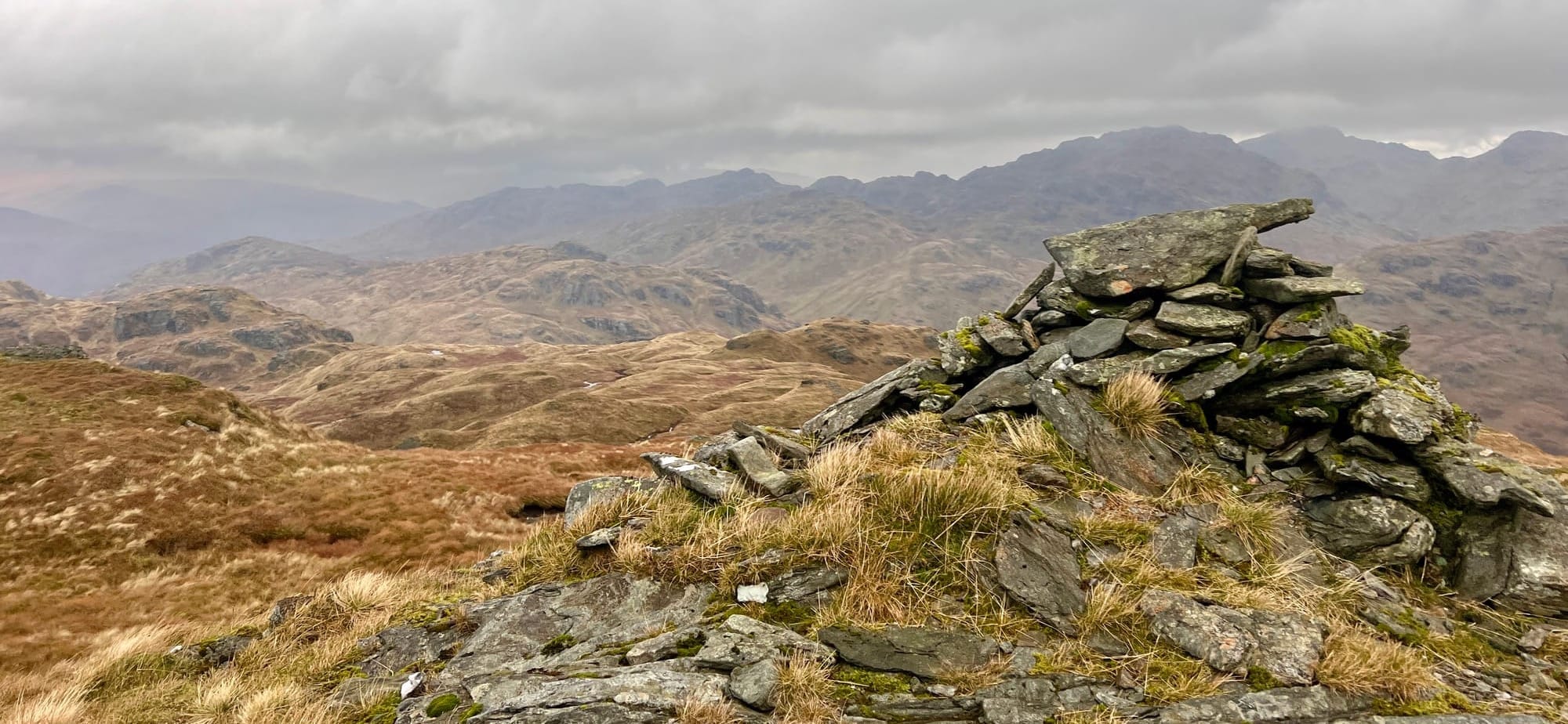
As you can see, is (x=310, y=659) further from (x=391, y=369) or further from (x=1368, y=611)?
(x=391, y=369)

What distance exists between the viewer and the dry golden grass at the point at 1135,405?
35.2ft

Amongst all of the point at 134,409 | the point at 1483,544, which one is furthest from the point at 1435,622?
the point at 134,409

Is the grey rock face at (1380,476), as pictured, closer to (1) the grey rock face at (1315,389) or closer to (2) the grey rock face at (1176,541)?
(1) the grey rock face at (1315,389)

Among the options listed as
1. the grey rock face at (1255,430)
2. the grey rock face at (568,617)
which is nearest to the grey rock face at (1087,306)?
the grey rock face at (1255,430)

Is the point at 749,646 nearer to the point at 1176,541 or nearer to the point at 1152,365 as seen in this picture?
the point at 1176,541

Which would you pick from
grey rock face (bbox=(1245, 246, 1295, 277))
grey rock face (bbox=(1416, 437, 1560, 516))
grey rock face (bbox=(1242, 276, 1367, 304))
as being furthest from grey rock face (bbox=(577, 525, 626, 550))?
grey rock face (bbox=(1245, 246, 1295, 277))

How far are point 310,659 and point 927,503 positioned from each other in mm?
8895

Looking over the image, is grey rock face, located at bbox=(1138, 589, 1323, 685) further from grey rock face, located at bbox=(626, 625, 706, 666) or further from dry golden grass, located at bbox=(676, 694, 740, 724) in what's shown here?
grey rock face, located at bbox=(626, 625, 706, 666)

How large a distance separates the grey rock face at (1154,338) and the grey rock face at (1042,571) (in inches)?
254

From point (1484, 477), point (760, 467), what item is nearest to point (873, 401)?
point (760, 467)

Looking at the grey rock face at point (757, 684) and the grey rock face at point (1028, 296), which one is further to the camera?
the grey rock face at point (1028, 296)

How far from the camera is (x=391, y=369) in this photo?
186m

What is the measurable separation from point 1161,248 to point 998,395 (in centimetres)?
611

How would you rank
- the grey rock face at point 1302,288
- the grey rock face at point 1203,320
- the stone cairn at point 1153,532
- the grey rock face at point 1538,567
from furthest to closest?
1. the grey rock face at point 1203,320
2. the grey rock face at point 1302,288
3. the grey rock face at point 1538,567
4. the stone cairn at point 1153,532
